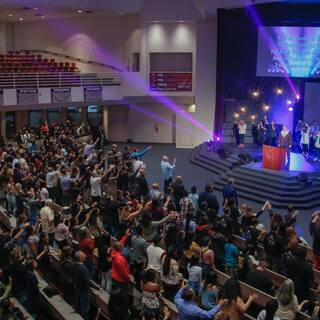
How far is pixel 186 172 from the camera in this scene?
20344 millimetres

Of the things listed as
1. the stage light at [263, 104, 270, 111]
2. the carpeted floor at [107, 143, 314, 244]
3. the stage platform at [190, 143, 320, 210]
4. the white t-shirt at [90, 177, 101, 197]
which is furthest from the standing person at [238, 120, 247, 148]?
the white t-shirt at [90, 177, 101, 197]

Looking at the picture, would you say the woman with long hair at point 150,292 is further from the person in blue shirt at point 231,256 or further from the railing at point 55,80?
the railing at point 55,80

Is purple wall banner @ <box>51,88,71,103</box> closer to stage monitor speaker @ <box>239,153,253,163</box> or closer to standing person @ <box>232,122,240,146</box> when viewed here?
standing person @ <box>232,122,240,146</box>

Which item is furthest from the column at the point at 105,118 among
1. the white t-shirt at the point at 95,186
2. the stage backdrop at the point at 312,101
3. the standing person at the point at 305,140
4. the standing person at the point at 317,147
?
the white t-shirt at the point at 95,186

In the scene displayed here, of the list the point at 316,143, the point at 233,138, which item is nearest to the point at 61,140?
the point at 233,138

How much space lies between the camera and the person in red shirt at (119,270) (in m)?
7.36

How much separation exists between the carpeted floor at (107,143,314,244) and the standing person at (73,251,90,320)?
6966 mm

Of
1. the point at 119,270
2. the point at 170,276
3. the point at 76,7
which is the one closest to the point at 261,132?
the point at 76,7

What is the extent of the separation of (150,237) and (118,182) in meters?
5.06

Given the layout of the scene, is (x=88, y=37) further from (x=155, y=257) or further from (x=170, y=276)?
(x=170, y=276)

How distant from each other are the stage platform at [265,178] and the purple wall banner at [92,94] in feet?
21.7

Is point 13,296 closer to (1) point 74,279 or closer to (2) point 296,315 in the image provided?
(1) point 74,279

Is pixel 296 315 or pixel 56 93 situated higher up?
pixel 56 93

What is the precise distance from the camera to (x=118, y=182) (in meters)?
13.8
